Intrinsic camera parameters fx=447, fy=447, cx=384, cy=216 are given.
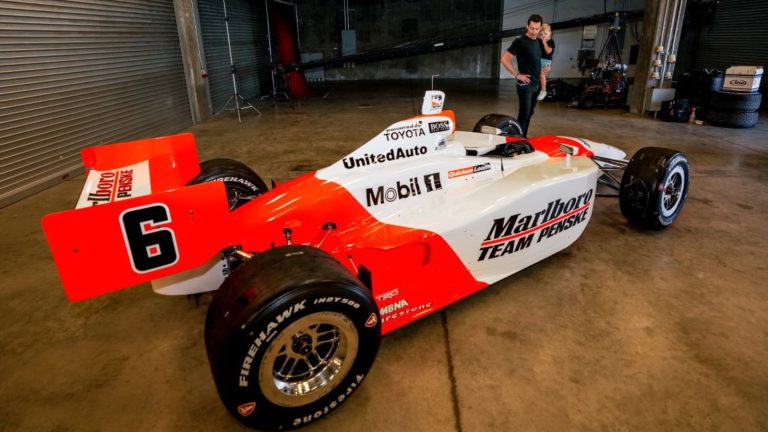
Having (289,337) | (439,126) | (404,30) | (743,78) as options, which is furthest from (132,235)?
(404,30)

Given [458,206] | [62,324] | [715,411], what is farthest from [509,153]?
[62,324]

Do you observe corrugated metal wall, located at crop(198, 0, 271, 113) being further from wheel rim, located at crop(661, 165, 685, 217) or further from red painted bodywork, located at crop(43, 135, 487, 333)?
wheel rim, located at crop(661, 165, 685, 217)

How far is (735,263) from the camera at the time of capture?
3.46m

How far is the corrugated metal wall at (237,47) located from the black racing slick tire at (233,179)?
8.53 metres

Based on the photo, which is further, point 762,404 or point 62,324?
point 62,324

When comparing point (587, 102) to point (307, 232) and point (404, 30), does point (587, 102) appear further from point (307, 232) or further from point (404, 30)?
point (404, 30)

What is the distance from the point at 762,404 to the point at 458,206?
1796 millimetres

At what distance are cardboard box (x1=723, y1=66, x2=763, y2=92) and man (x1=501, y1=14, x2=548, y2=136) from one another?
5.10m

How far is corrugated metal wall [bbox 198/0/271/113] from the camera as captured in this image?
36.4 ft

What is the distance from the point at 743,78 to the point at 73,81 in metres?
11.4

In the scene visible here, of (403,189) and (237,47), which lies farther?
(237,47)

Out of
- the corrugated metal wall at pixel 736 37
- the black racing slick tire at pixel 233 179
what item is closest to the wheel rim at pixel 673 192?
the black racing slick tire at pixel 233 179

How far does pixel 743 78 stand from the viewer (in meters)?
8.40

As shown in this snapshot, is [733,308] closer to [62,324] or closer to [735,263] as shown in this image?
[735,263]
